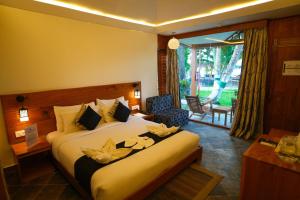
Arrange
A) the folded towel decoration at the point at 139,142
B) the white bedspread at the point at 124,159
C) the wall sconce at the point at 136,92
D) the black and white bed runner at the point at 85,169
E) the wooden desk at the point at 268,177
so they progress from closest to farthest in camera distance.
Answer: the wooden desk at the point at 268,177
the white bedspread at the point at 124,159
the black and white bed runner at the point at 85,169
the folded towel decoration at the point at 139,142
the wall sconce at the point at 136,92

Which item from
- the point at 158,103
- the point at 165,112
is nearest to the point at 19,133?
the point at 158,103

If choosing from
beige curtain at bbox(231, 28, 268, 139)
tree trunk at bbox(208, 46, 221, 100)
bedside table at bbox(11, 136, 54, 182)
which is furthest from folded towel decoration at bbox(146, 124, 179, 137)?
tree trunk at bbox(208, 46, 221, 100)

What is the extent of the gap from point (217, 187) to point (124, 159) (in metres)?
1.38

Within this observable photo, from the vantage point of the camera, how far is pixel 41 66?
287cm

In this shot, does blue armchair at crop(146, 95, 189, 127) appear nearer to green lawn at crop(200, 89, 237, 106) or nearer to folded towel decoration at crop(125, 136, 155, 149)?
folded towel decoration at crop(125, 136, 155, 149)

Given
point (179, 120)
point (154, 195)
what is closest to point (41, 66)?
point (154, 195)

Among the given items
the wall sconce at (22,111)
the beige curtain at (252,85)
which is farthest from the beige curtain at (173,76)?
the wall sconce at (22,111)

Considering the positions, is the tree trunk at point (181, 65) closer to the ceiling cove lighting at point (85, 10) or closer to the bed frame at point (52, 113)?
the ceiling cove lighting at point (85, 10)

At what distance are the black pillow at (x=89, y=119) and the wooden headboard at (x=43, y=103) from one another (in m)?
0.49

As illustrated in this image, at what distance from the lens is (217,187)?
2.34 m

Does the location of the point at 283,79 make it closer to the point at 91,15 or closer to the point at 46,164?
the point at 91,15

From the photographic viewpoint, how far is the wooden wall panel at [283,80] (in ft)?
10.6

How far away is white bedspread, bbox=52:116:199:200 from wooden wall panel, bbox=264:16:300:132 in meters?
2.16

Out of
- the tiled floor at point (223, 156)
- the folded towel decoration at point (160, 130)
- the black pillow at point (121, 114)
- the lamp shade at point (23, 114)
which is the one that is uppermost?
the lamp shade at point (23, 114)
